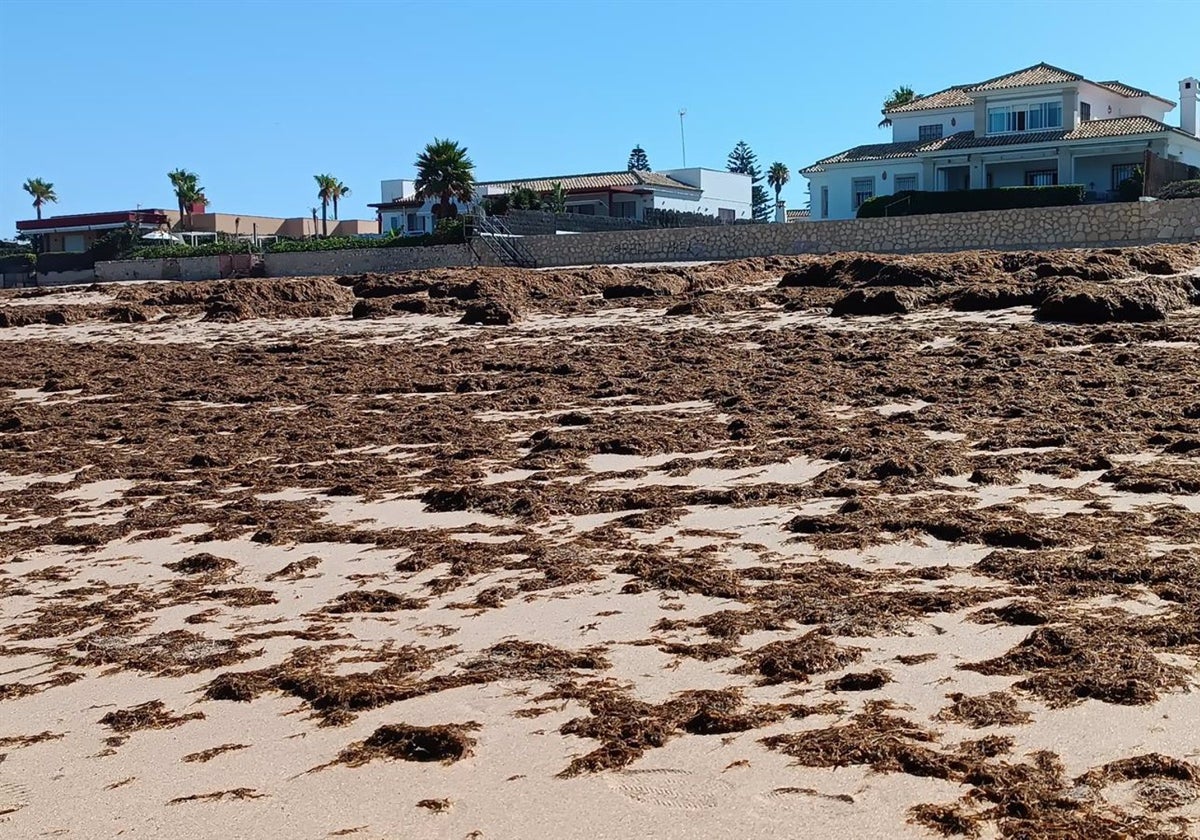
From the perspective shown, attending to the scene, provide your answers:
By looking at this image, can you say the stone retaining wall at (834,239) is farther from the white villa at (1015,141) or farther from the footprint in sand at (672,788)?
the footprint in sand at (672,788)

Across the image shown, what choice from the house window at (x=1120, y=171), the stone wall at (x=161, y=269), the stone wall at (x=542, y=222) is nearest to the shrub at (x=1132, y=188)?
the house window at (x=1120, y=171)

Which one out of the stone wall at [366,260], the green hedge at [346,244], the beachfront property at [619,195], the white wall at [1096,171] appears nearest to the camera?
the stone wall at [366,260]

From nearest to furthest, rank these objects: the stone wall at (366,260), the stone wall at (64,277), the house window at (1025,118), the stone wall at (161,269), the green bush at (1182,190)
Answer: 1. the green bush at (1182,190)
2. the stone wall at (366,260)
3. the stone wall at (161,269)
4. the house window at (1025,118)
5. the stone wall at (64,277)

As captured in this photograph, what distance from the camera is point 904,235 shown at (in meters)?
29.7

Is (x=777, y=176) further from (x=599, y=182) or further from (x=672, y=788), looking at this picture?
(x=672, y=788)

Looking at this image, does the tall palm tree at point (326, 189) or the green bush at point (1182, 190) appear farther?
the tall palm tree at point (326, 189)

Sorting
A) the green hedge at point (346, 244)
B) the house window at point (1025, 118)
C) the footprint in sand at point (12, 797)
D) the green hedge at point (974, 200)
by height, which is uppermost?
the house window at point (1025, 118)

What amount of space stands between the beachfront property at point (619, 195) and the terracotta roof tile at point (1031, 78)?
15.5 m

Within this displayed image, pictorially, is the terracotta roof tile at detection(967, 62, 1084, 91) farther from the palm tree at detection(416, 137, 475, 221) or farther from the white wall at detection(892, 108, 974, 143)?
the palm tree at detection(416, 137, 475, 221)

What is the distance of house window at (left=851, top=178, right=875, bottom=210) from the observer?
50656mm

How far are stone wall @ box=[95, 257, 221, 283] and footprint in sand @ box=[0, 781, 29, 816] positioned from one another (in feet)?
131

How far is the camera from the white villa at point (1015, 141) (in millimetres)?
46500

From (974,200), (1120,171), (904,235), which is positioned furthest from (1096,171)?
(904,235)

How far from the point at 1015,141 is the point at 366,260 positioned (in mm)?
22970
